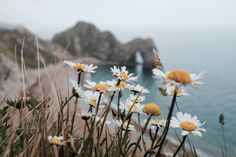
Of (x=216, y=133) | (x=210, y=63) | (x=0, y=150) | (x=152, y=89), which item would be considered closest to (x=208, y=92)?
(x=152, y=89)

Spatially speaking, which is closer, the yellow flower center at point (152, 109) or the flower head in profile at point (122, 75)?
the yellow flower center at point (152, 109)

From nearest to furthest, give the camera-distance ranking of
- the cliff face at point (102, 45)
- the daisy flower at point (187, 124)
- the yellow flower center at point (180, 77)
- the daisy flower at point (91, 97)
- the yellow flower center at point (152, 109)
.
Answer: the yellow flower center at point (180, 77), the daisy flower at point (187, 124), the yellow flower center at point (152, 109), the daisy flower at point (91, 97), the cliff face at point (102, 45)

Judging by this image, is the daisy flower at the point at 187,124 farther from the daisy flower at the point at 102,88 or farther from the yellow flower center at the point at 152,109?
the daisy flower at the point at 102,88

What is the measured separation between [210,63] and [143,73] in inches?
993

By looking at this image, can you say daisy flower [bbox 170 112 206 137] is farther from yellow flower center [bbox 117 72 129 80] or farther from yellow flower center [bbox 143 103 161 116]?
yellow flower center [bbox 117 72 129 80]

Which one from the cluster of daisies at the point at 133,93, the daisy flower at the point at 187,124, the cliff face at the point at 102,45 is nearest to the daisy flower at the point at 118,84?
the cluster of daisies at the point at 133,93

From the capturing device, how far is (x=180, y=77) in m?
1.39

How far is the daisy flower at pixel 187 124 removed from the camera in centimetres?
164

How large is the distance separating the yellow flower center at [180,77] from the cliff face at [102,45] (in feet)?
286

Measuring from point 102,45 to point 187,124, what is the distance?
317 ft

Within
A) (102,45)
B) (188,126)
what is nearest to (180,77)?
(188,126)

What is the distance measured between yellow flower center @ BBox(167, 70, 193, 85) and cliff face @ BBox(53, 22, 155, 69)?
286 feet

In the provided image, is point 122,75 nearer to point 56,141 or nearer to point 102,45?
point 56,141

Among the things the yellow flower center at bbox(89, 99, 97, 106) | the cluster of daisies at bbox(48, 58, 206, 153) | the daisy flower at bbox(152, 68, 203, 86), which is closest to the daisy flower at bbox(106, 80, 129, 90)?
the cluster of daisies at bbox(48, 58, 206, 153)
